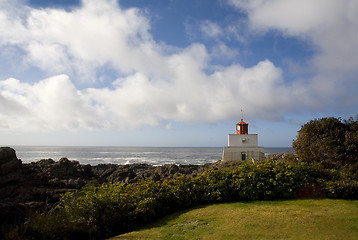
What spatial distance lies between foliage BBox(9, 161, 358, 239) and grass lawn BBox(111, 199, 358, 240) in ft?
1.55

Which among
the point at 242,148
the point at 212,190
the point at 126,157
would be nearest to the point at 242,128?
the point at 242,148

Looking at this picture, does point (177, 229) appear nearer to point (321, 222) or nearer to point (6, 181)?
point (321, 222)

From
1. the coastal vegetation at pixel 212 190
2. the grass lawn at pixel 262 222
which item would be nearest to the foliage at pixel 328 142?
the coastal vegetation at pixel 212 190

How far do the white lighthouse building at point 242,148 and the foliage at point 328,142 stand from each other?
1938 centimetres

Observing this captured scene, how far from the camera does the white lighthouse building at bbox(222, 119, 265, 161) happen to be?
30.4m

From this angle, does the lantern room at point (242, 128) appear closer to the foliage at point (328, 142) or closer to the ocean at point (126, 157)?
the ocean at point (126, 157)

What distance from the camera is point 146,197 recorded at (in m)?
7.84

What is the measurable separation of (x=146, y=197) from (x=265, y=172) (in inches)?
169

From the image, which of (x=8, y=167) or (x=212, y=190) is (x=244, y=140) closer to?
(x=212, y=190)

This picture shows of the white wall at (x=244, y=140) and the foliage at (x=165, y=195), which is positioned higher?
the white wall at (x=244, y=140)

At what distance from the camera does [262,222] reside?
6391 millimetres

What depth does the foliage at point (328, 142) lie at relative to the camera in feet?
32.7

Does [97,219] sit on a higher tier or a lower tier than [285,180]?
lower

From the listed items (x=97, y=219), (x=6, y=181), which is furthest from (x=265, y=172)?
(x=6, y=181)
